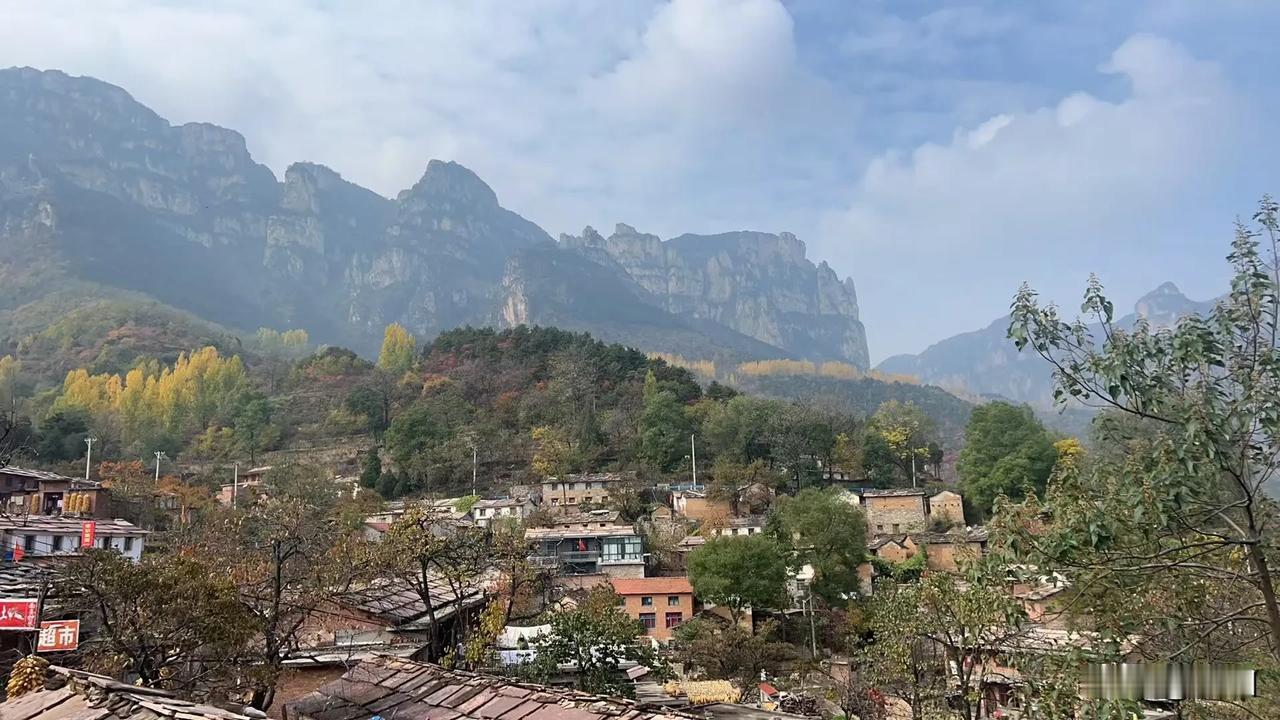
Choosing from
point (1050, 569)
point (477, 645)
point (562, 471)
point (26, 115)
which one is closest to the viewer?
point (1050, 569)

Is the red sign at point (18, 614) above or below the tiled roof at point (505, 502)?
above

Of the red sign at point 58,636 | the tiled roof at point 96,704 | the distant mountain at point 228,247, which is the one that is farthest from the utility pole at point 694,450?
the distant mountain at point 228,247

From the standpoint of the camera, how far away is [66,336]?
266ft

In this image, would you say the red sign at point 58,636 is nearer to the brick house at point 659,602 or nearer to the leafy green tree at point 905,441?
the brick house at point 659,602

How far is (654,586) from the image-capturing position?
29562 millimetres

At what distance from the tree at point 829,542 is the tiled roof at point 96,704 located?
25773mm

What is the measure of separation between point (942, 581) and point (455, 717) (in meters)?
7.83

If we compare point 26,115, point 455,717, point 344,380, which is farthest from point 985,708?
point 26,115

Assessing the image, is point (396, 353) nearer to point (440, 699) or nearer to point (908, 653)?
point (908, 653)

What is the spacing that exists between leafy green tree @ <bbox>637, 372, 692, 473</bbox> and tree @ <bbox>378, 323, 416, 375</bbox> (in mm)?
25902

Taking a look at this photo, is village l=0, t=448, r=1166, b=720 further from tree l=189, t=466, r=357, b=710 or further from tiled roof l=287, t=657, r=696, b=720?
tree l=189, t=466, r=357, b=710

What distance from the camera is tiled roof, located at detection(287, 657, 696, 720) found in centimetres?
873

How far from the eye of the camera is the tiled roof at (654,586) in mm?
29422

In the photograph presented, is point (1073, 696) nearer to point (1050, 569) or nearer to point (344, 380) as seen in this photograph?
point (1050, 569)
